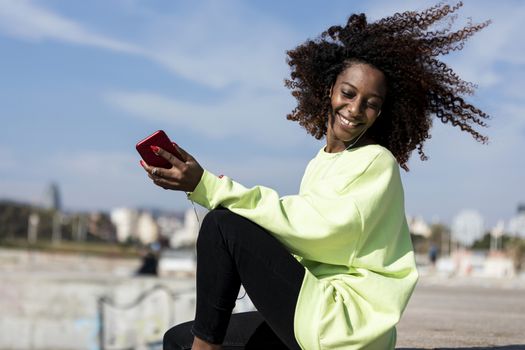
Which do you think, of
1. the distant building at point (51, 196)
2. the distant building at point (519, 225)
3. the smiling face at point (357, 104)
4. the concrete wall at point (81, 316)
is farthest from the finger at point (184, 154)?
the distant building at point (51, 196)

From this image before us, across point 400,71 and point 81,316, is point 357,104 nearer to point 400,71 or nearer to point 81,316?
point 400,71

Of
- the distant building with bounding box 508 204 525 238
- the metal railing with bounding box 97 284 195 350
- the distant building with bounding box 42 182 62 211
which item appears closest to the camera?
the metal railing with bounding box 97 284 195 350

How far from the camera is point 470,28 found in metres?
3.43

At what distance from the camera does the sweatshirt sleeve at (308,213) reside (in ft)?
8.58

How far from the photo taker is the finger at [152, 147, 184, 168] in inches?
109

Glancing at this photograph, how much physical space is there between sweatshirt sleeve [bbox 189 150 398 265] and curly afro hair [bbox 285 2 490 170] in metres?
0.59

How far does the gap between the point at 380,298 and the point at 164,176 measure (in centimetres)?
86

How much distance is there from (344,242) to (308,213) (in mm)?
154

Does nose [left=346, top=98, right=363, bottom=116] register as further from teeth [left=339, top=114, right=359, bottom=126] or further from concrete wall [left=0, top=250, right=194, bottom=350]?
concrete wall [left=0, top=250, right=194, bottom=350]

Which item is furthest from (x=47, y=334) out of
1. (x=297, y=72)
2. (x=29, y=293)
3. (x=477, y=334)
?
(x=297, y=72)

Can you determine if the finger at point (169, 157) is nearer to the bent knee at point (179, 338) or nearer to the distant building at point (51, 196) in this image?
the bent knee at point (179, 338)

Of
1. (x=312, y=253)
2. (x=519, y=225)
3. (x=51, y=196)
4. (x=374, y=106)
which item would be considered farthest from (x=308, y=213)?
(x=51, y=196)

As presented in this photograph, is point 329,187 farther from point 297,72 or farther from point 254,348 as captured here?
point 297,72

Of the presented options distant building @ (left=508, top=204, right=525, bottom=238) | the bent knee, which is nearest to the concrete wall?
the bent knee
